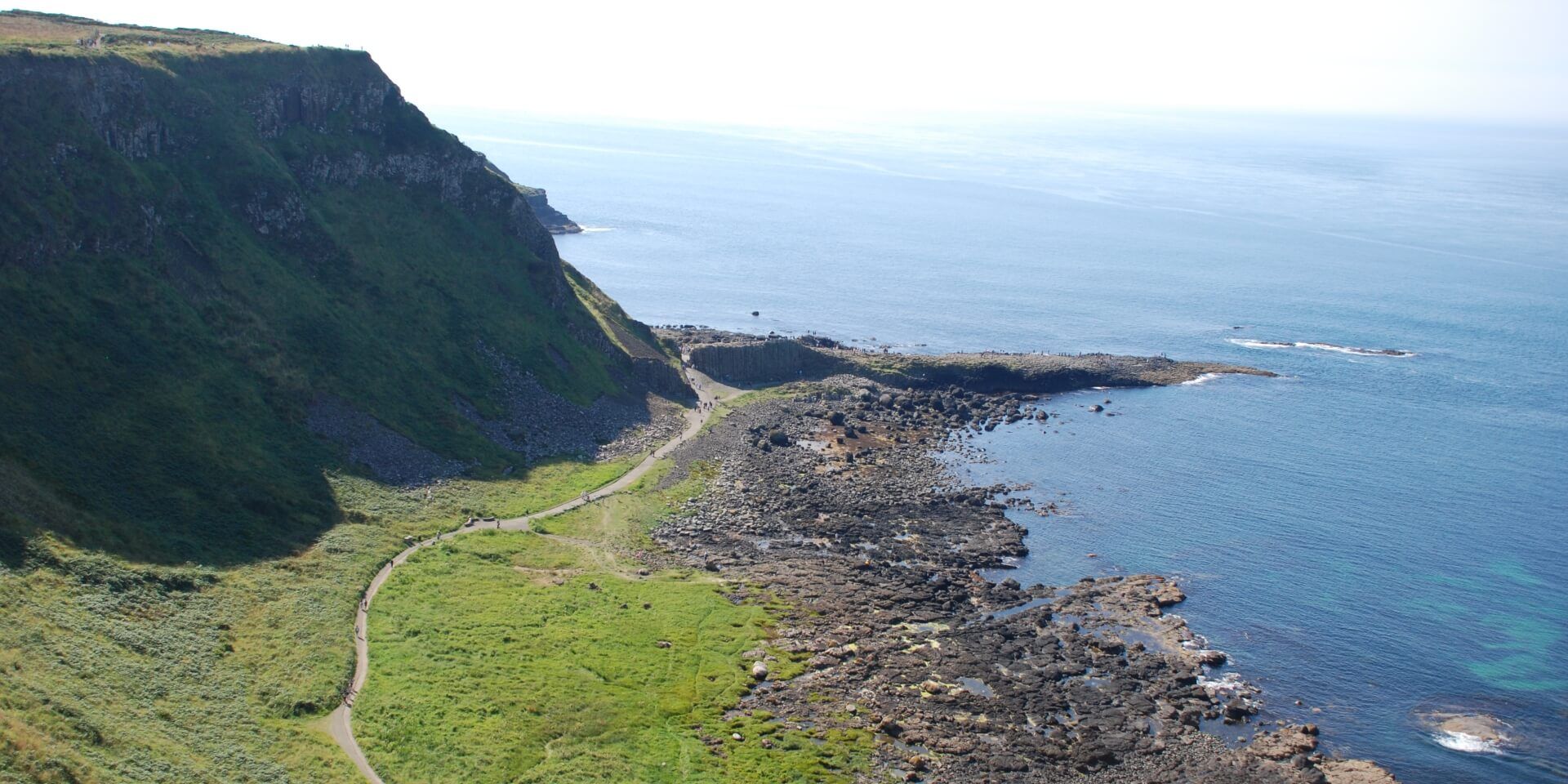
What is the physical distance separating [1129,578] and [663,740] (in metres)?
38.6

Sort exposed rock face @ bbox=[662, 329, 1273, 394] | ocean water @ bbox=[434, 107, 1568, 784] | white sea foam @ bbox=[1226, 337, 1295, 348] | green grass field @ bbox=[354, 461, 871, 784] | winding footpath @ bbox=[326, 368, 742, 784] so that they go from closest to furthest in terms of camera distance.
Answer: winding footpath @ bbox=[326, 368, 742, 784] → green grass field @ bbox=[354, 461, 871, 784] → ocean water @ bbox=[434, 107, 1568, 784] → exposed rock face @ bbox=[662, 329, 1273, 394] → white sea foam @ bbox=[1226, 337, 1295, 348]

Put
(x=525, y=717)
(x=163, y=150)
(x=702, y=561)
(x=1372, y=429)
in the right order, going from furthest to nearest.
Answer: (x=1372, y=429) → (x=163, y=150) → (x=702, y=561) → (x=525, y=717)

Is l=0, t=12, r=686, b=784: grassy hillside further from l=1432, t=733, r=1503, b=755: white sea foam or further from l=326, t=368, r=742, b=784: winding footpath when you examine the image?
l=1432, t=733, r=1503, b=755: white sea foam

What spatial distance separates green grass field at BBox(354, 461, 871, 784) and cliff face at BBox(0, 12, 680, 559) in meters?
11.8

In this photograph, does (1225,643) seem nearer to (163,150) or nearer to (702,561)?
(702,561)

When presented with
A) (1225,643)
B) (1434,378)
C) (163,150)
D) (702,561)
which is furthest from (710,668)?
(1434,378)

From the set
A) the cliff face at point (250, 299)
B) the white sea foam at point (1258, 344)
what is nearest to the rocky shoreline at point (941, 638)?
the cliff face at point (250, 299)

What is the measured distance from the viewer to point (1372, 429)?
123500 mm

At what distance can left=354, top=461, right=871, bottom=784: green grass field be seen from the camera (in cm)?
5441

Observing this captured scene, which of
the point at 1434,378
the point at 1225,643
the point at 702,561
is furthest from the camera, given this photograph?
the point at 1434,378

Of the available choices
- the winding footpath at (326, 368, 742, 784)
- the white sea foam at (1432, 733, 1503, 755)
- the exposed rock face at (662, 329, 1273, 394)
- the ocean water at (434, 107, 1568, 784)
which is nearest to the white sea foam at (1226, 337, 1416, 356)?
the ocean water at (434, 107, 1568, 784)

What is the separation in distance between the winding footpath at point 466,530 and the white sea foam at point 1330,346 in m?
78.7

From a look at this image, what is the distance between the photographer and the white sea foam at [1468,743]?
6228cm

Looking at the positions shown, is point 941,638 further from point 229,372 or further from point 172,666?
point 229,372
